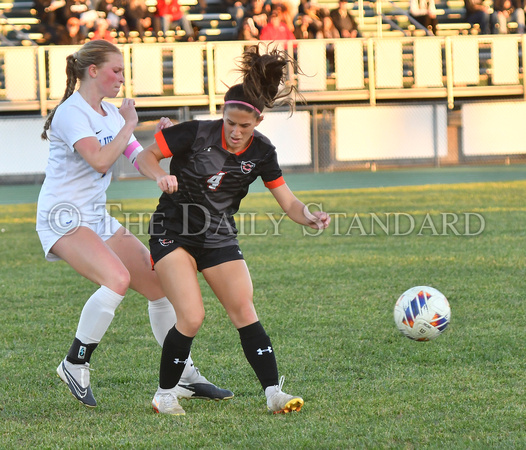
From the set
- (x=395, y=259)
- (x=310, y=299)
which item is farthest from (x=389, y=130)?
(x=310, y=299)

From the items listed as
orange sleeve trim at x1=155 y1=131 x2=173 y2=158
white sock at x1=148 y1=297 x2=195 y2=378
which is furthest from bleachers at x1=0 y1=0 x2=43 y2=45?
orange sleeve trim at x1=155 y1=131 x2=173 y2=158

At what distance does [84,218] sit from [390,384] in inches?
74.9

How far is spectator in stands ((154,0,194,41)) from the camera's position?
71.8 ft

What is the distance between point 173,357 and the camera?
427 cm

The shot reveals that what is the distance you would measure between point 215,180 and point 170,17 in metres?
18.7

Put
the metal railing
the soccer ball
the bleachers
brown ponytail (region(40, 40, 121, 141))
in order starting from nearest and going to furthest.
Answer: brown ponytail (region(40, 40, 121, 141)) < the soccer ball < the metal railing < the bleachers

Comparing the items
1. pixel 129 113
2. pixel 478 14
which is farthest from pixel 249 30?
pixel 129 113

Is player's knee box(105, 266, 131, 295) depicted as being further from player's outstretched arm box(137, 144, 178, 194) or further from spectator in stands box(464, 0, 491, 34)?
spectator in stands box(464, 0, 491, 34)

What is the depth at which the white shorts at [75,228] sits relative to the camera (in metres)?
4.47

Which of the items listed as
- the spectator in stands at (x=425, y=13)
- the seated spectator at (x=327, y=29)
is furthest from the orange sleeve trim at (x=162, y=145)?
the spectator in stands at (x=425, y=13)

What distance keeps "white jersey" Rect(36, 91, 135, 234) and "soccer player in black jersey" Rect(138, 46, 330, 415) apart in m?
0.42

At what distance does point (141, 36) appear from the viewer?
2162cm

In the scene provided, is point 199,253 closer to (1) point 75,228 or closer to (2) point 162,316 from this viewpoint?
(2) point 162,316

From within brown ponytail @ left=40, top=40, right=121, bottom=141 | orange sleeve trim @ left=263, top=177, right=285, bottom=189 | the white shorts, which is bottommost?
the white shorts
